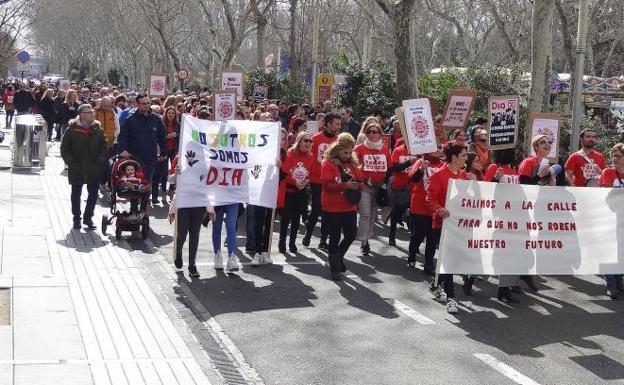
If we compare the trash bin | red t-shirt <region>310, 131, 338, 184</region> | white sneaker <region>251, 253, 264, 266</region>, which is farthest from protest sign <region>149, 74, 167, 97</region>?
white sneaker <region>251, 253, 264, 266</region>

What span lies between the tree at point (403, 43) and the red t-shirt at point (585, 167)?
28.9 feet

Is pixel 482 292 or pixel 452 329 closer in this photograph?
pixel 452 329

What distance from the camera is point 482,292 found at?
11.3m

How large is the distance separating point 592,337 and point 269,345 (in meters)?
3.06

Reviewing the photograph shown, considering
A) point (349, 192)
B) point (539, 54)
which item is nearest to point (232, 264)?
point (349, 192)

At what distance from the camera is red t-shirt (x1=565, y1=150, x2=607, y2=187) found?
1278 centimetres

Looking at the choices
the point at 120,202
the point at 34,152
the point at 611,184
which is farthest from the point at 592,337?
the point at 34,152

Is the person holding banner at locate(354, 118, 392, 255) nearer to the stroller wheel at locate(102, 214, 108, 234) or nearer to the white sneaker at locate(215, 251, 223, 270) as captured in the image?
the white sneaker at locate(215, 251, 223, 270)

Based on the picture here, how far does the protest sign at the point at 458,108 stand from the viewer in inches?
620

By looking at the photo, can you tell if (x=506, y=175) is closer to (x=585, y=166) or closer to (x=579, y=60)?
(x=585, y=166)

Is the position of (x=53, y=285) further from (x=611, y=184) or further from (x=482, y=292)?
(x=611, y=184)

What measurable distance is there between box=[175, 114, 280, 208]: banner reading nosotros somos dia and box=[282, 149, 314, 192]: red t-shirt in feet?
2.74

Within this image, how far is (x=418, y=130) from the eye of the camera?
11859mm

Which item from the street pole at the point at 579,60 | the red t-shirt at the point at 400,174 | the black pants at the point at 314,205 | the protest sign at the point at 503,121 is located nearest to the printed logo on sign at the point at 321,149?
the black pants at the point at 314,205
